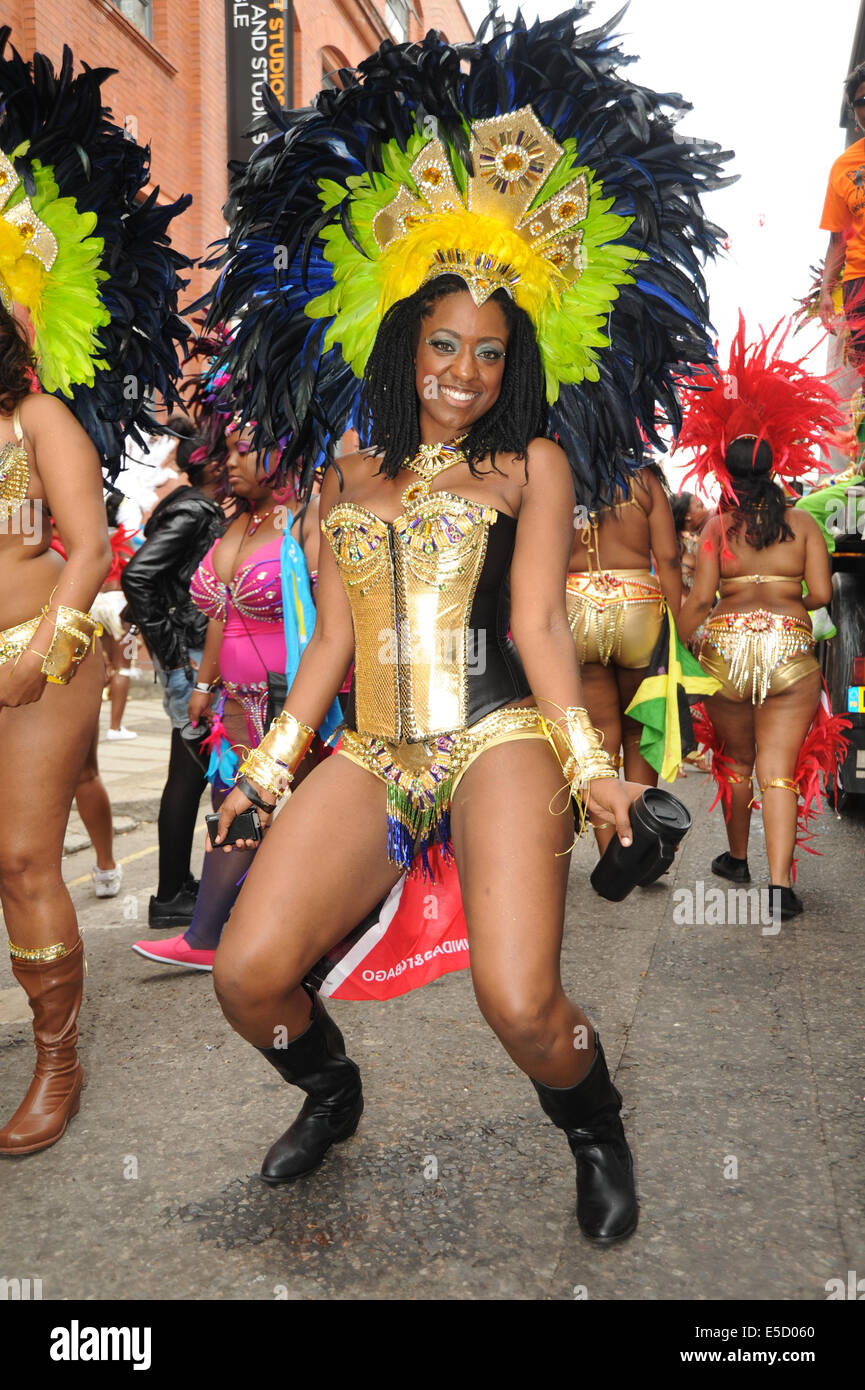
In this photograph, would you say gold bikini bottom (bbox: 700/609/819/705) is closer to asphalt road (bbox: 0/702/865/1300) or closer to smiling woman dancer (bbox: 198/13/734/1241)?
asphalt road (bbox: 0/702/865/1300)

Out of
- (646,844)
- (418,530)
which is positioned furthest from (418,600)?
(646,844)

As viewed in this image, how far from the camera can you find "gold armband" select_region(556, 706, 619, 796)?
93.9 inches

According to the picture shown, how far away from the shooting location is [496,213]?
2.71 m

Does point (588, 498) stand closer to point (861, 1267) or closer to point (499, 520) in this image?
point (499, 520)

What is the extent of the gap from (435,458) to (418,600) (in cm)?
36

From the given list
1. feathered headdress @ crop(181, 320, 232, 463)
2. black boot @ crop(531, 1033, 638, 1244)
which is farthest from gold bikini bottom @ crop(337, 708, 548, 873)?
feathered headdress @ crop(181, 320, 232, 463)

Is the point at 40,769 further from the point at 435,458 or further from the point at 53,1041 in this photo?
the point at 435,458

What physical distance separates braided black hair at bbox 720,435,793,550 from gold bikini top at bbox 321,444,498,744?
299cm

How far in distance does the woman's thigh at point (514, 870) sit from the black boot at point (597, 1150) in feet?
0.94

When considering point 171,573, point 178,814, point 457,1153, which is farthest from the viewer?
point 171,573

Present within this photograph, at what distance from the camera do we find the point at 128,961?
452 cm

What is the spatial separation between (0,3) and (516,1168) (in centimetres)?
1054

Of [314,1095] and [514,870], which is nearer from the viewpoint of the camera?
Answer: [514,870]
